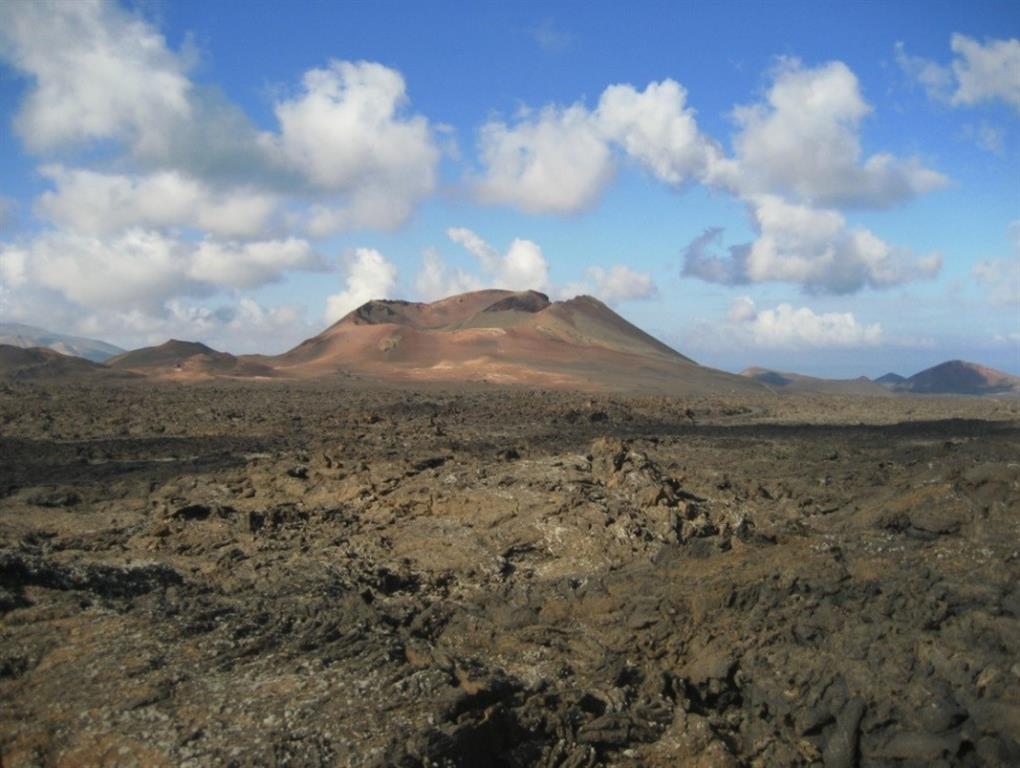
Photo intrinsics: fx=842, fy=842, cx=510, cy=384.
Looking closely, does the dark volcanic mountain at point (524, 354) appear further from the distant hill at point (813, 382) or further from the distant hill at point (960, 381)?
the distant hill at point (960, 381)

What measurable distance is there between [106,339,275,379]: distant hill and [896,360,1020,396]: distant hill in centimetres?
5493

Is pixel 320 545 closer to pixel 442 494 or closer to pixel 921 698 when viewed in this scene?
pixel 442 494

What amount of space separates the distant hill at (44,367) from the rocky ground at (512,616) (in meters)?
33.2

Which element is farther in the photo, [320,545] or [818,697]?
[320,545]

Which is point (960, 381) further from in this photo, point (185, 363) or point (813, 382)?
point (185, 363)

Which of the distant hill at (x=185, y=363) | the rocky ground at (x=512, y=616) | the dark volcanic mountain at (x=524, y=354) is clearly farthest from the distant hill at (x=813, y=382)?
the rocky ground at (x=512, y=616)

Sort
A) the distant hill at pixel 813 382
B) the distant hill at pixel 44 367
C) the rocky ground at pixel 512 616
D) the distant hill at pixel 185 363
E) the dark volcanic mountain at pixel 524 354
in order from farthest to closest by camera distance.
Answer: the distant hill at pixel 813 382 < the dark volcanic mountain at pixel 524 354 < the distant hill at pixel 185 363 < the distant hill at pixel 44 367 < the rocky ground at pixel 512 616

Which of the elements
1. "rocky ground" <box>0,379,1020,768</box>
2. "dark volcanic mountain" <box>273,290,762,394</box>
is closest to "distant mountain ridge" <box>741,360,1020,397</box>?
"dark volcanic mountain" <box>273,290,762,394</box>

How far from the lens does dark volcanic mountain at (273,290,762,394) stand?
4744 centimetres

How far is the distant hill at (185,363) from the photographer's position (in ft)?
151

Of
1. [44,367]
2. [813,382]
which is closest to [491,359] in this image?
[44,367]

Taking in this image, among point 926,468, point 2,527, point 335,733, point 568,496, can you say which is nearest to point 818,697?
point 335,733

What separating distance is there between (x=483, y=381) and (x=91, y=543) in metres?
34.8

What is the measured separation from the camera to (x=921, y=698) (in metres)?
5.72
